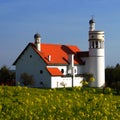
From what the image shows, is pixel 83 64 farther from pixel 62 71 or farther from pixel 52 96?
pixel 52 96

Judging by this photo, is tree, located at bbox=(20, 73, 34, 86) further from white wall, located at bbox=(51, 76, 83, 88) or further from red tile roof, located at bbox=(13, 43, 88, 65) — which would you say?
red tile roof, located at bbox=(13, 43, 88, 65)

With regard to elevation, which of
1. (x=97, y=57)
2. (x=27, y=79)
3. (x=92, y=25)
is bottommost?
(x=27, y=79)

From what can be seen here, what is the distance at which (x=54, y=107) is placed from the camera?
8219 mm

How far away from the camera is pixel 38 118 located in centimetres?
756

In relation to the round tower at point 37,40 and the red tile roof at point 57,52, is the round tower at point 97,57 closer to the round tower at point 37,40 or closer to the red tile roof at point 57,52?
the red tile roof at point 57,52

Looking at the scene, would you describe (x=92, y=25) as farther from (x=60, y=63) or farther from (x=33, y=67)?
(x=33, y=67)

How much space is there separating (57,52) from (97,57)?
5875 mm

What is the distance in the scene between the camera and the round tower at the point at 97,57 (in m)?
67.6

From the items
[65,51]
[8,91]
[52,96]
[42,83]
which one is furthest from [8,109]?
[65,51]

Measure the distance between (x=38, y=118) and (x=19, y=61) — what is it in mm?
60947

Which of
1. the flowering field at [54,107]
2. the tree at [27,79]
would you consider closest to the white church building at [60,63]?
the tree at [27,79]

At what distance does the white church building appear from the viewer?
212ft

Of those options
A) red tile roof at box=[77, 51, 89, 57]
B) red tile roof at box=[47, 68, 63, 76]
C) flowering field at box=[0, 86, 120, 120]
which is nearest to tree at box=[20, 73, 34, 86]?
red tile roof at box=[47, 68, 63, 76]

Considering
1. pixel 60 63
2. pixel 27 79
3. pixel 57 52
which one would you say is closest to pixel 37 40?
pixel 57 52
